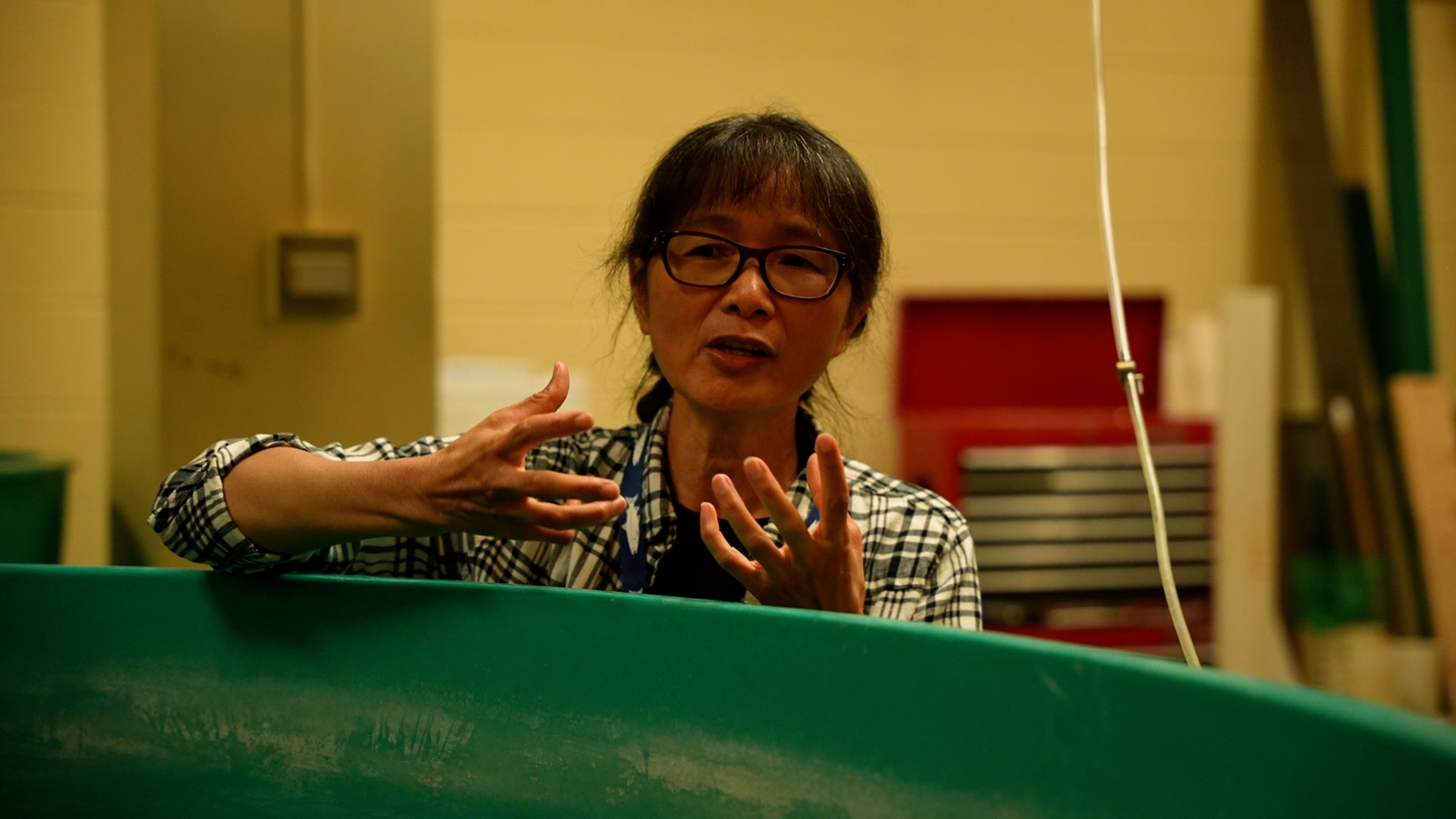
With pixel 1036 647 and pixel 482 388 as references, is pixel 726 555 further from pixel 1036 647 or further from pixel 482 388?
pixel 482 388

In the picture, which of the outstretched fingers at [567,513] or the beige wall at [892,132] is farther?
the beige wall at [892,132]

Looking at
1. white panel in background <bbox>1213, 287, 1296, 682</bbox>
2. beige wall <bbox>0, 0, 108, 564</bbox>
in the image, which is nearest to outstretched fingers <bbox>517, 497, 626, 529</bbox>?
beige wall <bbox>0, 0, 108, 564</bbox>

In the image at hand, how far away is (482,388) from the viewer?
2150 mm

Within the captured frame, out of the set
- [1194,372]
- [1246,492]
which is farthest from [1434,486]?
[1194,372]

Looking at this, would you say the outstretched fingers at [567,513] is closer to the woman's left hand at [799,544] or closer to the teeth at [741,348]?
the woman's left hand at [799,544]

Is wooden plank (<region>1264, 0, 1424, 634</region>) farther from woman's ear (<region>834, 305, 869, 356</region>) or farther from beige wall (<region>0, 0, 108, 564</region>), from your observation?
beige wall (<region>0, 0, 108, 564</region>)

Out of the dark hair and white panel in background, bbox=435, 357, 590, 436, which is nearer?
the dark hair


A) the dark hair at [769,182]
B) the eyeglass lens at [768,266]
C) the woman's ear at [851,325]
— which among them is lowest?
the woman's ear at [851,325]

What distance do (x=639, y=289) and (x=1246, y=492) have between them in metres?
1.97

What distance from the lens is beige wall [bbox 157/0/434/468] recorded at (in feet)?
3.86

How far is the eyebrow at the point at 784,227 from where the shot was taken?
0.80 meters

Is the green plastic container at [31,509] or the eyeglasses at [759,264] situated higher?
the eyeglasses at [759,264]

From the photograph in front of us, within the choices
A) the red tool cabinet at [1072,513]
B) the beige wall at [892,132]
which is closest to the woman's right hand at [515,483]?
the beige wall at [892,132]

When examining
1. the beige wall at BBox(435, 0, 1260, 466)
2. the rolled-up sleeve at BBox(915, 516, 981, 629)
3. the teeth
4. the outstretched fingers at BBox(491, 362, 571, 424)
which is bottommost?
the rolled-up sleeve at BBox(915, 516, 981, 629)
